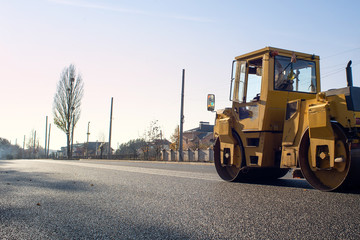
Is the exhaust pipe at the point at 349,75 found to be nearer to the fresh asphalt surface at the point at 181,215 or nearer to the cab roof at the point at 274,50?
the cab roof at the point at 274,50

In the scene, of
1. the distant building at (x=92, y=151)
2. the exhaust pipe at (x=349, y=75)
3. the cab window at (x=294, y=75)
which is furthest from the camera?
the distant building at (x=92, y=151)

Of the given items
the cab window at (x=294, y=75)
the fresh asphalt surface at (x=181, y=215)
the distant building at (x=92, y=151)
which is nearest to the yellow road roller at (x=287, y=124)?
the cab window at (x=294, y=75)

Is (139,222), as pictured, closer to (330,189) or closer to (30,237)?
(30,237)

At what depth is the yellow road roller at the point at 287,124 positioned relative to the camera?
530 centimetres

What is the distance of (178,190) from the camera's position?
5.97 m

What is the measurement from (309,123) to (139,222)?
3.36 meters

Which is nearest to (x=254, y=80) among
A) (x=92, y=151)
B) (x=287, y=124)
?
(x=287, y=124)

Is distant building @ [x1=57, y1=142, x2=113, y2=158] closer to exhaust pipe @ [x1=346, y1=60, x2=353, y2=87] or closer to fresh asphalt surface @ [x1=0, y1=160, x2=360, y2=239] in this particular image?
fresh asphalt surface @ [x1=0, y1=160, x2=360, y2=239]

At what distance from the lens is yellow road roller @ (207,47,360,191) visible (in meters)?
5.30

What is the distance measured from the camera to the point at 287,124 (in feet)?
20.9

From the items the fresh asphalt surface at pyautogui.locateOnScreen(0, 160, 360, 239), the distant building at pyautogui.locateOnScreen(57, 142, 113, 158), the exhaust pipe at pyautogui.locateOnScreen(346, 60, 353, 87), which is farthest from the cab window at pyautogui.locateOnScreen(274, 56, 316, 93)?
the distant building at pyautogui.locateOnScreen(57, 142, 113, 158)

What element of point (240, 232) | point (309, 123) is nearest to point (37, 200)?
point (240, 232)

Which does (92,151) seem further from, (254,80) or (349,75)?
(349,75)

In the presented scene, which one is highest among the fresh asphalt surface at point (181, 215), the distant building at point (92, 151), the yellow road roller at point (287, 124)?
the yellow road roller at point (287, 124)
